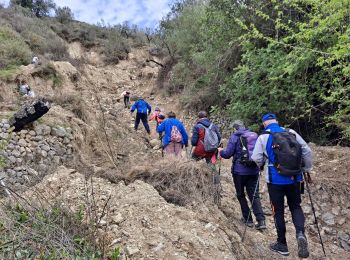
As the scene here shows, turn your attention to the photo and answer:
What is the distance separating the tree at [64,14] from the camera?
31094mm

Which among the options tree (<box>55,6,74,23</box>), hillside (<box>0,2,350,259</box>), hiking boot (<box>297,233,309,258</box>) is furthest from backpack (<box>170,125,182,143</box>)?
tree (<box>55,6,74,23</box>)

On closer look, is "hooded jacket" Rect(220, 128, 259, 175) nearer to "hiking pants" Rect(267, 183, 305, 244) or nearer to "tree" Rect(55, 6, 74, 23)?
"hiking pants" Rect(267, 183, 305, 244)

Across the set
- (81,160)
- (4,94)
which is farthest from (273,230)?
(4,94)

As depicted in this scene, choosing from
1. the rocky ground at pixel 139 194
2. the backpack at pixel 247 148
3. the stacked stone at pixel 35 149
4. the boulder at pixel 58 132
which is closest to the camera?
the rocky ground at pixel 139 194

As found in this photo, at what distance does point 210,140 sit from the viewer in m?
6.02

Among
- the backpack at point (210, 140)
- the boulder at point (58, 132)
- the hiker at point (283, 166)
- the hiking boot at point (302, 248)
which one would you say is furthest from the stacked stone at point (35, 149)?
the hiking boot at point (302, 248)

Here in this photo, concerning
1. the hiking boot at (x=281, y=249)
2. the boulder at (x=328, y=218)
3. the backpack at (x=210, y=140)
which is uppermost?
the backpack at (x=210, y=140)

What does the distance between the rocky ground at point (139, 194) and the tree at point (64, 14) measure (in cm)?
2268

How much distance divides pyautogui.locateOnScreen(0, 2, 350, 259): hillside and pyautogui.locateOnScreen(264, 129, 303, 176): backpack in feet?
3.68

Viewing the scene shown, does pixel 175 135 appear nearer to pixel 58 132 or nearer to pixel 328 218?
pixel 58 132

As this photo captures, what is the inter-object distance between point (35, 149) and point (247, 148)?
5.30m

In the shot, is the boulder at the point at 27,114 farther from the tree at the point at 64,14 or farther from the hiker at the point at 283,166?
the tree at the point at 64,14

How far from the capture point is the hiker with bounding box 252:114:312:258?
4035 mm

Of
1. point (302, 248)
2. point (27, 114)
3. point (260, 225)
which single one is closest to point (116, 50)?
point (27, 114)
